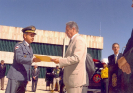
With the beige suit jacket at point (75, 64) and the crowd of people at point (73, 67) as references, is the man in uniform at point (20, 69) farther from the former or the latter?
the beige suit jacket at point (75, 64)

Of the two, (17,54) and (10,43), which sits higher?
(10,43)

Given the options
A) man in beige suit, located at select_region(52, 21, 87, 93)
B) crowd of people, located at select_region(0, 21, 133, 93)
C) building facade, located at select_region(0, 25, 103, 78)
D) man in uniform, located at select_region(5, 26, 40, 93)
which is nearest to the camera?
crowd of people, located at select_region(0, 21, 133, 93)

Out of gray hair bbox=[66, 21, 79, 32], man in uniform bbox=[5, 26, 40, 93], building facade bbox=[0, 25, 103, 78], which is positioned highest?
building facade bbox=[0, 25, 103, 78]

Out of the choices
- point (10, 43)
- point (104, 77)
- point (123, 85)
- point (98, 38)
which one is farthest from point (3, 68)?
point (98, 38)

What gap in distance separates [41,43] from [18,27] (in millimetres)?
4110

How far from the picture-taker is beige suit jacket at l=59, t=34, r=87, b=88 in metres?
3.06

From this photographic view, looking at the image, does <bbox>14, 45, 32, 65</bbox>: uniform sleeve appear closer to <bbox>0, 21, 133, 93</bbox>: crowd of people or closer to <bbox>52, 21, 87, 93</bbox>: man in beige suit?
<bbox>0, 21, 133, 93</bbox>: crowd of people

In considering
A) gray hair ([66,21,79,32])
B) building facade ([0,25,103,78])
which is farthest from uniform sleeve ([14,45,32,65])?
building facade ([0,25,103,78])

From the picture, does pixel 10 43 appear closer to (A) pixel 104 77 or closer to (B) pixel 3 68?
(B) pixel 3 68

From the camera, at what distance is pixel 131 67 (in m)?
2.56

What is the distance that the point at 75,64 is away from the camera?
10.3 feet

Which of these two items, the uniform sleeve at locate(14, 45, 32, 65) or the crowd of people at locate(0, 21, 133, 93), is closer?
the crowd of people at locate(0, 21, 133, 93)

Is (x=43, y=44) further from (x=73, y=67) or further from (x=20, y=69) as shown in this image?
(x=73, y=67)

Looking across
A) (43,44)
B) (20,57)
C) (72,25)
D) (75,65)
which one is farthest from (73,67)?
(43,44)
